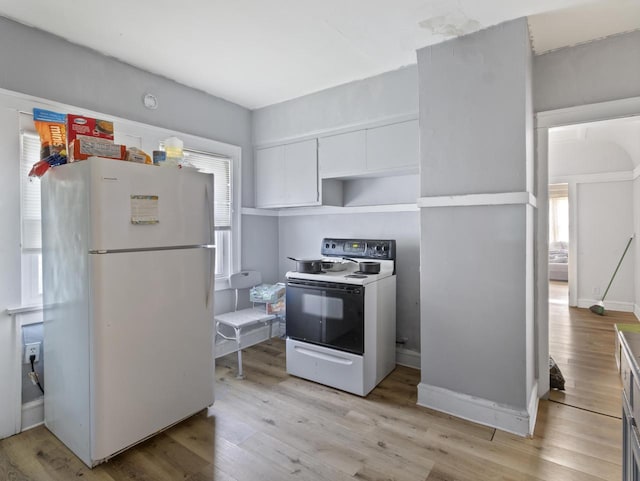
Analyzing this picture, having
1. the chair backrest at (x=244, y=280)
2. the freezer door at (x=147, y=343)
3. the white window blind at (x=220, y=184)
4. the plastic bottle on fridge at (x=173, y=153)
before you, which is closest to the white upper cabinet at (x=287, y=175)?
the white window blind at (x=220, y=184)

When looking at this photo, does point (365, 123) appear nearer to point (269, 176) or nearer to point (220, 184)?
point (269, 176)

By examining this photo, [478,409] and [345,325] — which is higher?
[345,325]

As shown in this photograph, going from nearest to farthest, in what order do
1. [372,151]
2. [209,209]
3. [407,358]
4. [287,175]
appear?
[209,209] → [372,151] → [407,358] → [287,175]

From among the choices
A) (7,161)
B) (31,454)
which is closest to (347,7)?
(7,161)

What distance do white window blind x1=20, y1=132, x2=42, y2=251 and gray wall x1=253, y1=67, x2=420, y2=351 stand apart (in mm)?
1922

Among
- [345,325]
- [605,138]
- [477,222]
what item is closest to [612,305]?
[605,138]

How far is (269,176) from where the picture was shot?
11.7ft

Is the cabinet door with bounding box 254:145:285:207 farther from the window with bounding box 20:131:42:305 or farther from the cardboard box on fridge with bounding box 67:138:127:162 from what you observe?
the window with bounding box 20:131:42:305

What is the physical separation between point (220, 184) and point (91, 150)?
1.53 m

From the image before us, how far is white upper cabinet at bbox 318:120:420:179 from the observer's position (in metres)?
2.72

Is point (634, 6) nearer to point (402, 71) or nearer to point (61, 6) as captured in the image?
point (402, 71)

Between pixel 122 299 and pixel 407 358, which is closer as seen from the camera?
pixel 122 299

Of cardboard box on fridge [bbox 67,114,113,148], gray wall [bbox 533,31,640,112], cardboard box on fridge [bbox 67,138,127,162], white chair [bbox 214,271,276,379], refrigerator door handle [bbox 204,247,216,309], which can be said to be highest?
gray wall [bbox 533,31,640,112]

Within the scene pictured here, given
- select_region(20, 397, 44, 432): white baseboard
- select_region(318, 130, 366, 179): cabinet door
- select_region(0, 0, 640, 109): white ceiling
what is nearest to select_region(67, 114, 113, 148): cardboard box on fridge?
select_region(0, 0, 640, 109): white ceiling
